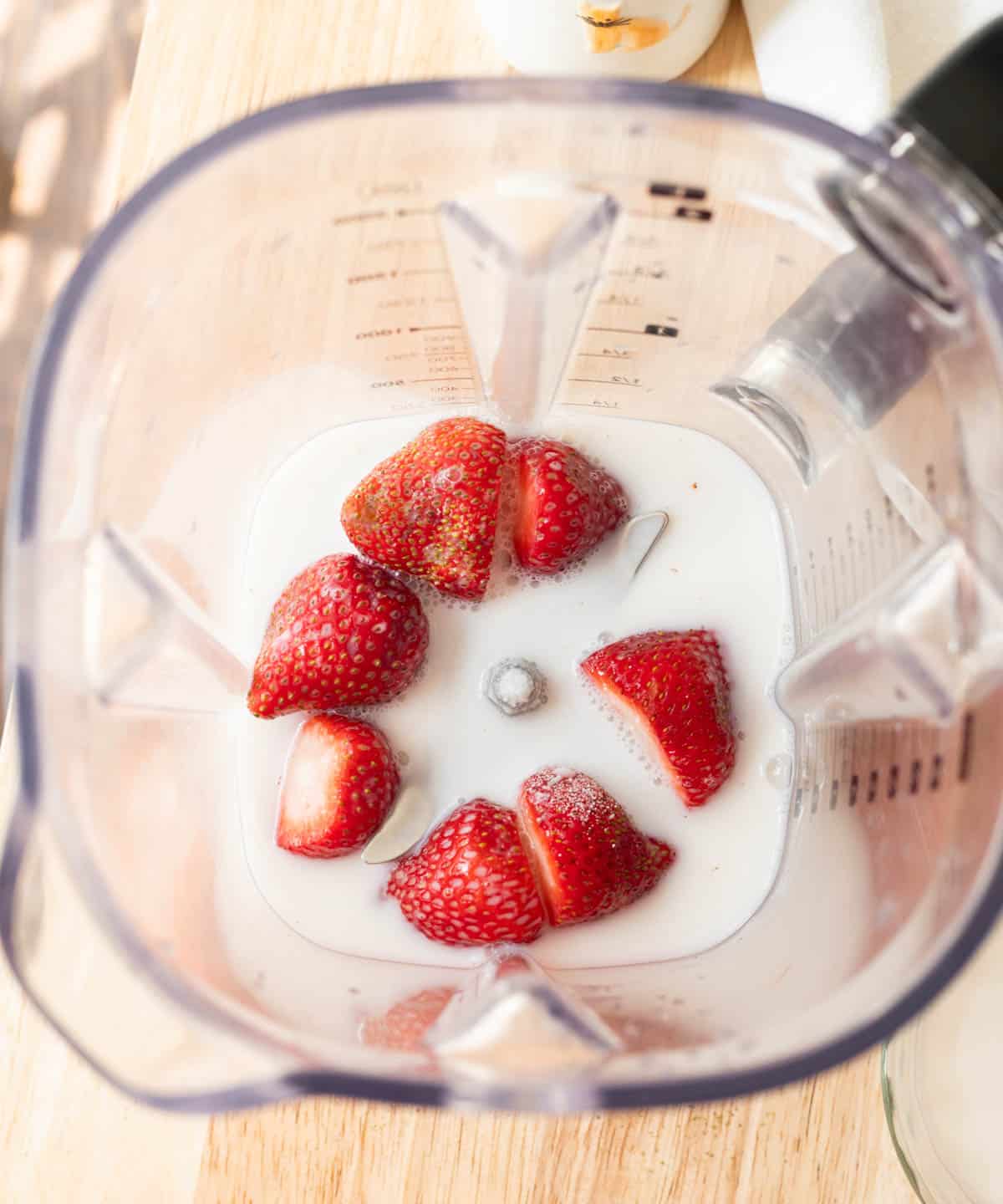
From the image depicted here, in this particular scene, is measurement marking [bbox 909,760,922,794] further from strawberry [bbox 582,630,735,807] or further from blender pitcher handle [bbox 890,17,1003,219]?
blender pitcher handle [bbox 890,17,1003,219]

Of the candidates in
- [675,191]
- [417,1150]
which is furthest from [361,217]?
[417,1150]

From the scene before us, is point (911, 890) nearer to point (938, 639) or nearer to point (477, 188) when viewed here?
point (938, 639)

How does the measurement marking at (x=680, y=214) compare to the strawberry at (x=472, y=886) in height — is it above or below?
above

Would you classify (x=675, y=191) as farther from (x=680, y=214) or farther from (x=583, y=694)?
(x=583, y=694)

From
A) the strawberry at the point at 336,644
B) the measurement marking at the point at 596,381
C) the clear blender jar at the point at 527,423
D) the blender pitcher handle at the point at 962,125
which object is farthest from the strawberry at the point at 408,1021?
the blender pitcher handle at the point at 962,125

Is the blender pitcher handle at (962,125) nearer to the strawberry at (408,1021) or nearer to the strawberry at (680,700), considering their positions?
the strawberry at (680,700)
